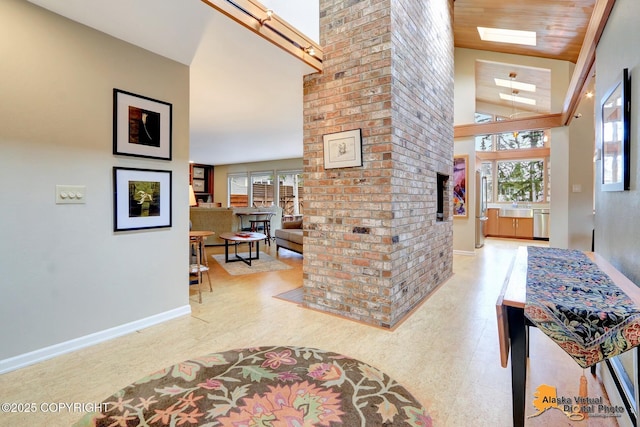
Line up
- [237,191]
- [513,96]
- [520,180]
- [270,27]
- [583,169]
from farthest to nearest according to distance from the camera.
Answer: [237,191] < [520,180] < [513,96] < [583,169] < [270,27]

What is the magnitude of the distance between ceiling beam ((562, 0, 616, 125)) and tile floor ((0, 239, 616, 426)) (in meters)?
2.41

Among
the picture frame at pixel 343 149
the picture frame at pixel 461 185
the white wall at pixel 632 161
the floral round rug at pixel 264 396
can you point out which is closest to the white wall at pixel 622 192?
the white wall at pixel 632 161

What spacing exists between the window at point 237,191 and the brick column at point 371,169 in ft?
29.5

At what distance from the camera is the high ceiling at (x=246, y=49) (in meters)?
2.12

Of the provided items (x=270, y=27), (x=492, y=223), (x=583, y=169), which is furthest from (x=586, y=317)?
(x=492, y=223)

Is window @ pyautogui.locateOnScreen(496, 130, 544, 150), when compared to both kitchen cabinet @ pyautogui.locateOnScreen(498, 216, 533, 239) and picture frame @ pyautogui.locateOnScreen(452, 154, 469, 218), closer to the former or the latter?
kitchen cabinet @ pyautogui.locateOnScreen(498, 216, 533, 239)

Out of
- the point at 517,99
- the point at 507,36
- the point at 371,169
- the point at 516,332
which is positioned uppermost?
the point at 507,36

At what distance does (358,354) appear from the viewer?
2135mm

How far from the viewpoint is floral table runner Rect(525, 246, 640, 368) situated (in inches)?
39.8

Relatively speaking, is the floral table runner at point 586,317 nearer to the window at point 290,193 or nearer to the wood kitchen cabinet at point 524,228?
the wood kitchen cabinet at point 524,228

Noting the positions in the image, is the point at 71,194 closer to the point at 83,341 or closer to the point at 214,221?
the point at 83,341

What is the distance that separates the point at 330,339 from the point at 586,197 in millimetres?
5677

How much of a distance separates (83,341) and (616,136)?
3.80 m

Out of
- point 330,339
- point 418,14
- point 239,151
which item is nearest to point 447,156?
point 418,14
